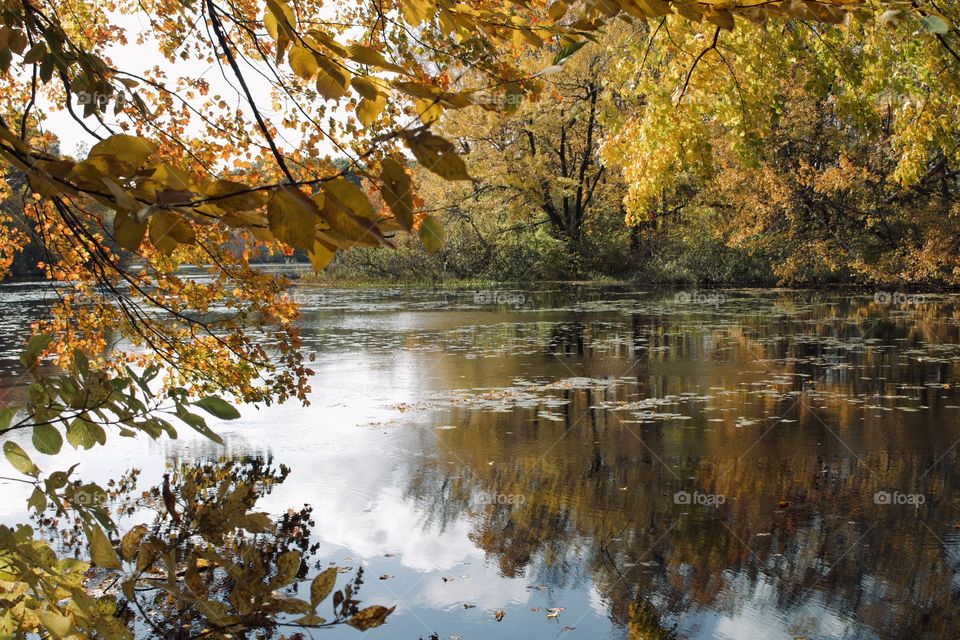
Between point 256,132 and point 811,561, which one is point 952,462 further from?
point 256,132

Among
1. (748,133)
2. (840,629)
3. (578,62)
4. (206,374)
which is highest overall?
(578,62)

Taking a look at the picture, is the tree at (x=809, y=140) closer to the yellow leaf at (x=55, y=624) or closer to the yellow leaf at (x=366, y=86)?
the yellow leaf at (x=366, y=86)

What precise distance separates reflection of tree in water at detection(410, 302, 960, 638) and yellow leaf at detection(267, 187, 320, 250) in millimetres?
3762

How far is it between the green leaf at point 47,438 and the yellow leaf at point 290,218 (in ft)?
2.33

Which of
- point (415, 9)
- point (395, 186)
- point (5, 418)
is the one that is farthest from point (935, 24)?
point (5, 418)

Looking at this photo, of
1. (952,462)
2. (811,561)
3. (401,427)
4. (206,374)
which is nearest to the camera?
(811,561)

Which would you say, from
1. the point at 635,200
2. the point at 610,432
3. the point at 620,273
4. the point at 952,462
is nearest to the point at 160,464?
the point at 610,432

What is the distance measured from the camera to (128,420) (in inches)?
57.2

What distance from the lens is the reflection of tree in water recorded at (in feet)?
15.1

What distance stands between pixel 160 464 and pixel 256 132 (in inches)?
122

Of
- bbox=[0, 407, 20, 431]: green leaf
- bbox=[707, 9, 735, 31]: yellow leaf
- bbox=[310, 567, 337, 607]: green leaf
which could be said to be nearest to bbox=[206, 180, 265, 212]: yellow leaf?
bbox=[310, 567, 337, 607]: green leaf

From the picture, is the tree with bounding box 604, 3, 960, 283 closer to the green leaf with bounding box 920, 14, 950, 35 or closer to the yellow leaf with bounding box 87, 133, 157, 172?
the green leaf with bounding box 920, 14, 950, 35

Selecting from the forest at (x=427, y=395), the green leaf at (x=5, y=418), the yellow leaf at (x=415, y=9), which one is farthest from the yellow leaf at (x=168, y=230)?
the yellow leaf at (x=415, y=9)

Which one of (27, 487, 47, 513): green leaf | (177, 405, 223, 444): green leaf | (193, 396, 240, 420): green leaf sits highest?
(193, 396, 240, 420): green leaf
